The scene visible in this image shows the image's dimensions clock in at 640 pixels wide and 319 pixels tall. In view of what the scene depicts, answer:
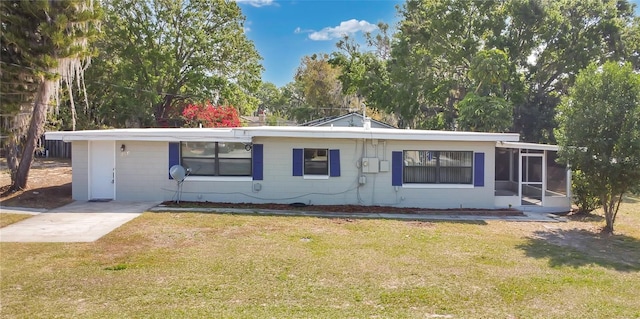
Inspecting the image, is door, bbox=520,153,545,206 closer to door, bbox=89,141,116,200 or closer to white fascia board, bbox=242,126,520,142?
white fascia board, bbox=242,126,520,142

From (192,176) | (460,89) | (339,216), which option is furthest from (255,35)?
(339,216)

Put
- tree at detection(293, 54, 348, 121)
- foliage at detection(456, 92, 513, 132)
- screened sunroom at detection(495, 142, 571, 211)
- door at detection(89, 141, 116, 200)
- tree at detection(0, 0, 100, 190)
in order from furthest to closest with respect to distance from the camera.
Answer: tree at detection(293, 54, 348, 121) → foliage at detection(456, 92, 513, 132) → screened sunroom at detection(495, 142, 571, 211) → door at detection(89, 141, 116, 200) → tree at detection(0, 0, 100, 190)

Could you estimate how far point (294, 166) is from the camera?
1326cm

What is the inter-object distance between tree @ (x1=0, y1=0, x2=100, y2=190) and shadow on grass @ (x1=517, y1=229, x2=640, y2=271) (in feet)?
33.0

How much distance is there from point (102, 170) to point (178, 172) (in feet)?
8.59

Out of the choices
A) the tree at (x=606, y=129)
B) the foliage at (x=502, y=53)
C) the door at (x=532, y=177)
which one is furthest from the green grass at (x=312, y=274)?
the foliage at (x=502, y=53)

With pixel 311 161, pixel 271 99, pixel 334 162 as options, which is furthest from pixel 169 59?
pixel 271 99

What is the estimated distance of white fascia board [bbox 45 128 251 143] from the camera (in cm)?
1245

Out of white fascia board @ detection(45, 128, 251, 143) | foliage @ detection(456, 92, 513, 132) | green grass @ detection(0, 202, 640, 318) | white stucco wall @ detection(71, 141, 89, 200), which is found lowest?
green grass @ detection(0, 202, 640, 318)

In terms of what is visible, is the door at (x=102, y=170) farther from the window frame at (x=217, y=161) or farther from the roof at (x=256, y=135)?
the window frame at (x=217, y=161)

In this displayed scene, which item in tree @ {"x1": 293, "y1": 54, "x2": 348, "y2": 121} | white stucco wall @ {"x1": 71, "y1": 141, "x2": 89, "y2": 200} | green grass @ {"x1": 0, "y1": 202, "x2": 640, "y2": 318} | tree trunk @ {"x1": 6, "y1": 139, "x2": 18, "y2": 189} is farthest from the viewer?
tree @ {"x1": 293, "y1": 54, "x2": 348, "y2": 121}

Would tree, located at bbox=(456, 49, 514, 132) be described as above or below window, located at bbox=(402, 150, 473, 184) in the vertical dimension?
above

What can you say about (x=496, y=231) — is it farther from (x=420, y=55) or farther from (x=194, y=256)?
(x=420, y=55)

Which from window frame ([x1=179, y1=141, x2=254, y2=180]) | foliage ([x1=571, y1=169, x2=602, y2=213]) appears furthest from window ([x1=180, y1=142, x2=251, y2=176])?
foliage ([x1=571, y1=169, x2=602, y2=213])
